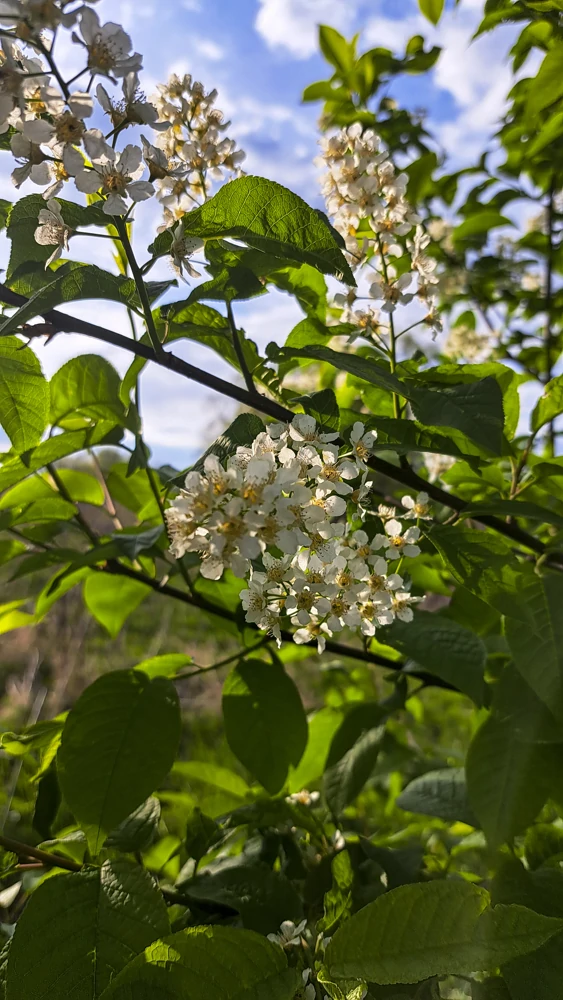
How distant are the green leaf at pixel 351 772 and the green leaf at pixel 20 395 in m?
0.53

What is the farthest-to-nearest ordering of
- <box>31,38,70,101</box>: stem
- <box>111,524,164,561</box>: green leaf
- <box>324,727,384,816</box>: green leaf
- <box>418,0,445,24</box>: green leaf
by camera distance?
<box>418,0,445,24</box>: green leaf → <box>324,727,384,816</box>: green leaf → <box>111,524,164,561</box>: green leaf → <box>31,38,70,101</box>: stem

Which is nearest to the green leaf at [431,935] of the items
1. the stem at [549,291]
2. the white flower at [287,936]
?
the white flower at [287,936]

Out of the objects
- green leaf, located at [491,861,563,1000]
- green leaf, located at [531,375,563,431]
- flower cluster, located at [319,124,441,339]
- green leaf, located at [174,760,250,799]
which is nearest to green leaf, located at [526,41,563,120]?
flower cluster, located at [319,124,441,339]

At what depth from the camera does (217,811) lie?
889 millimetres

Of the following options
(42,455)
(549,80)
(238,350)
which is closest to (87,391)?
(42,455)

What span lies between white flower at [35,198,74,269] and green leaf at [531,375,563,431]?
516mm

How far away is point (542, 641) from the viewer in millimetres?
565

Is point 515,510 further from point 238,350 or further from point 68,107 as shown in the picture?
point 68,107

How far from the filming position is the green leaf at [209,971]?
392 millimetres

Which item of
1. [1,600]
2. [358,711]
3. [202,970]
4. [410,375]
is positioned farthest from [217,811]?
[1,600]

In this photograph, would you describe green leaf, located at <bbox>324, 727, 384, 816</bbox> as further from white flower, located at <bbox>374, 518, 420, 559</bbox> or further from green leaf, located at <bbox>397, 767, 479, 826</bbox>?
white flower, located at <bbox>374, 518, 420, 559</bbox>

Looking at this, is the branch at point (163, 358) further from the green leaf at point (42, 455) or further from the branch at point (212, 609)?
the branch at point (212, 609)

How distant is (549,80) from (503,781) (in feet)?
2.44

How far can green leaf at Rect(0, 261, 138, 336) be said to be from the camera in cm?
39
